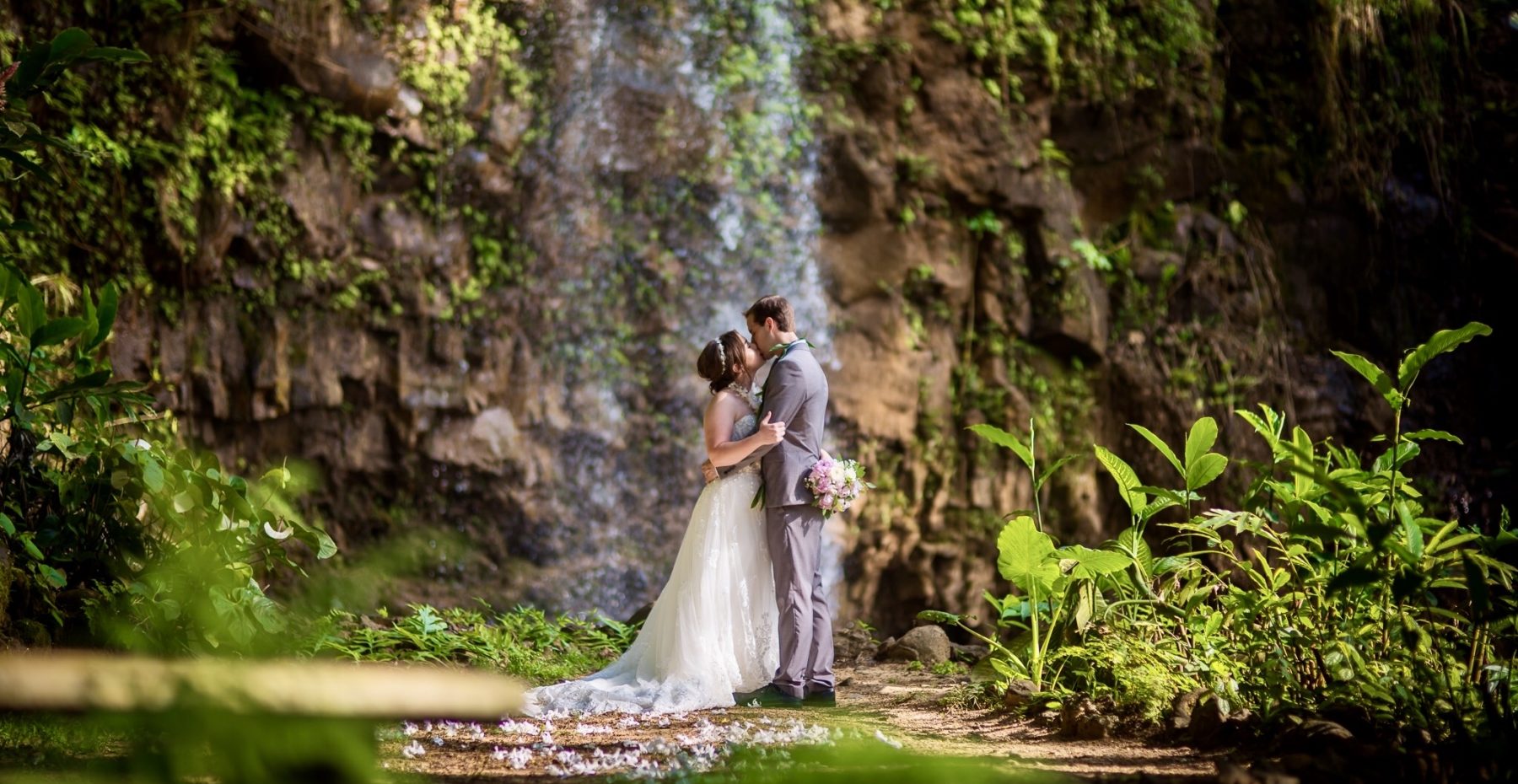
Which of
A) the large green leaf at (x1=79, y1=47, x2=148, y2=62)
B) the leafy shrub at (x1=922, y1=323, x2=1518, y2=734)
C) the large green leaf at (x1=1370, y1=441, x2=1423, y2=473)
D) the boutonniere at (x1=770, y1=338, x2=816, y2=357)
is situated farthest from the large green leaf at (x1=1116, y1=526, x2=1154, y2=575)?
the large green leaf at (x1=79, y1=47, x2=148, y2=62)

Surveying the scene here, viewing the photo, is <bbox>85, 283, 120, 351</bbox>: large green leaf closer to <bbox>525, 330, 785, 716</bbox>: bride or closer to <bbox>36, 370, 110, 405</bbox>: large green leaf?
<bbox>36, 370, 110, 405</bbox>: large green leaf

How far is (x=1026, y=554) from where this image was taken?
178 inches

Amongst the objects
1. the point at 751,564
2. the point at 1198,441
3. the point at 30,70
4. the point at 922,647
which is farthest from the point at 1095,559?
the point at 30,70

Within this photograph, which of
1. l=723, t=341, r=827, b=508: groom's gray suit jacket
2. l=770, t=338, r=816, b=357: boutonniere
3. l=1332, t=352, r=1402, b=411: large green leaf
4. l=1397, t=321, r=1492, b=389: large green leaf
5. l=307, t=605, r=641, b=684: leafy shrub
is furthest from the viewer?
l=307, t=605, r=641, b=684: leafy shrub

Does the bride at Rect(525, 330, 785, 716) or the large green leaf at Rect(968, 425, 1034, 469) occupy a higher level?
the large green leaf at Rect(968, 425, 1034, 469)

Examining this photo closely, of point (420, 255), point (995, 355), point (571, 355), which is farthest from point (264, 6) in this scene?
point (995, 355)

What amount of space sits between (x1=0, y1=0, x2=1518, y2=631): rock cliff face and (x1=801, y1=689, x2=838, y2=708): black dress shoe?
4141 millimetres

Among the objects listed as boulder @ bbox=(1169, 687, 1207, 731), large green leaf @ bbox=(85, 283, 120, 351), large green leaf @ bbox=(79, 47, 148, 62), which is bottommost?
boulder @ bbox=(1169, 687, 1207, 731)

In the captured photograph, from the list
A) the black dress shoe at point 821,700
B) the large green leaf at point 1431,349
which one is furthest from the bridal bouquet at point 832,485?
the large green leaf at point 1431,349

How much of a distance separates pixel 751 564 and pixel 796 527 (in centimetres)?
32

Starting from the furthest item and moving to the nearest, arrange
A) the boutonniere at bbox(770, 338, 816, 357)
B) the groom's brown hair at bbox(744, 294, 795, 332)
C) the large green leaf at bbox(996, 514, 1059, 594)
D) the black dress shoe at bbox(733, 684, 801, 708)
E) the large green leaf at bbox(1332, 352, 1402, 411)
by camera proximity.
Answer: the groom's brown hair at bbox(744, 294, 795, 332)
the boutonniere at bbox(770, 338, 816, 357)
the black dress shoe at bbox(733, 684, 801, 708)
the large green leaf at bbox(996, 514, 1059, 594)
the large green leaf at bbox(1332, 352, 1402, 411)

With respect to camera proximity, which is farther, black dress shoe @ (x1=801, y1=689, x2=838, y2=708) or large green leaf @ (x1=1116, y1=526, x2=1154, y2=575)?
black dress shoe @ (x1=801, y1=689, x2=838, y2=708)

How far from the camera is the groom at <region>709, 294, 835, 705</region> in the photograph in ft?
17.1

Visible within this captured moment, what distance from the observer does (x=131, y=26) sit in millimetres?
7699
